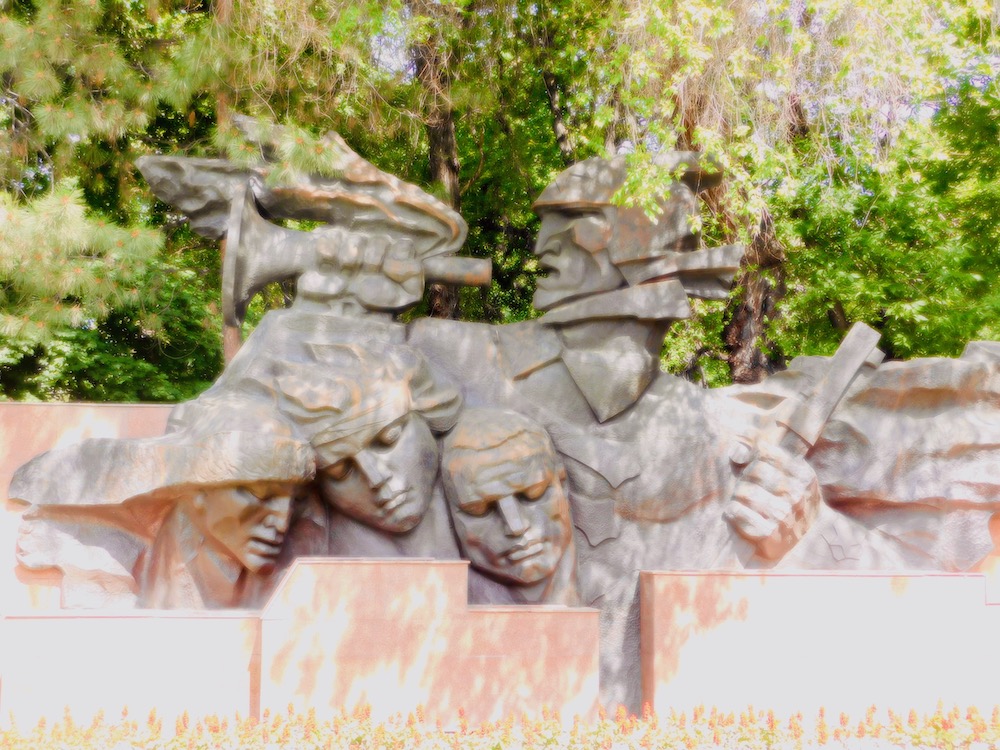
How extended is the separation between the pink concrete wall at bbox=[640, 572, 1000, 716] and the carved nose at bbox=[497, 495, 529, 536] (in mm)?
937

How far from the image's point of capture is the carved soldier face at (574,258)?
855 cm

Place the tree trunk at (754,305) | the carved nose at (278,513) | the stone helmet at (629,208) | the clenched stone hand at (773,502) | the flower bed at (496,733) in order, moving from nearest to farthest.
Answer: the flower bed at (496,733) < the carved nose at (278,513) < the clenched stone hand at (773,502) < the stone helmet at (629,208) < the tree trunk at (754,305)

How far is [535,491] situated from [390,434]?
1076mm

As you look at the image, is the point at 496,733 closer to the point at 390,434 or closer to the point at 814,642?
the point at 390,434

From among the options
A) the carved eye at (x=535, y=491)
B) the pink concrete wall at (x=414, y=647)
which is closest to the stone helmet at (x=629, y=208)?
the carved eye at (x=535, y=491)

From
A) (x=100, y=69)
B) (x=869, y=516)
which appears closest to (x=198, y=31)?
(x=100, y=69)

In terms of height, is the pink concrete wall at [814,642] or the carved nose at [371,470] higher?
the carved nose at [371,470]

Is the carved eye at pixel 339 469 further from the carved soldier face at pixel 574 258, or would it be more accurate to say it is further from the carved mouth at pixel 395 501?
the carved soldier face at pixel 574 258

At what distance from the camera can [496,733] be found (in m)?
6.28

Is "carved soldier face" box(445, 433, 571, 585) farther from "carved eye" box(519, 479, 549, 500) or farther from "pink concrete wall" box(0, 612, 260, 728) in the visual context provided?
"pink concrete wall" box(0, 612, 260, 728)

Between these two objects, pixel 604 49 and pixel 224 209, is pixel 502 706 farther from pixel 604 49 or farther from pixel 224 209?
pixel 604 49

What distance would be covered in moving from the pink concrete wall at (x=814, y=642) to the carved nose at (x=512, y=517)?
0.94 meters

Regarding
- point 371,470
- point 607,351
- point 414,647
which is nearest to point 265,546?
point 371,470

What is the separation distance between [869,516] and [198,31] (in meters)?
7.00
